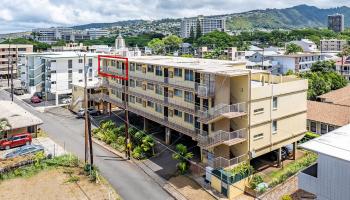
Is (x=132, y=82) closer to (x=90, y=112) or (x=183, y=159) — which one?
(x=90, y=112)

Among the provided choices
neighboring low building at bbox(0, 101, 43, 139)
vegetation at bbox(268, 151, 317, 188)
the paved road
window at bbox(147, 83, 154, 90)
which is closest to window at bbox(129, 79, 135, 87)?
window at bbox(147, 83, 154, 90)

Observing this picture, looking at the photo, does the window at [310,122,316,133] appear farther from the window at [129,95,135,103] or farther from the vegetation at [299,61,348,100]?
the window at [129,95,135,103]

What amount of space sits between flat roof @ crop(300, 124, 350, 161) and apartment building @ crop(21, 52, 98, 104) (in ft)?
172

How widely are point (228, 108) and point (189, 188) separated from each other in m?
7.84

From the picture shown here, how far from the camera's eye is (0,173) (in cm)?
3331

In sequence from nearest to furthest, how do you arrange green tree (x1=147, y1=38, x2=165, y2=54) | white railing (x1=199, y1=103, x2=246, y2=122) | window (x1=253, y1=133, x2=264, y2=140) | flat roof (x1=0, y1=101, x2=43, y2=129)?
white railing (x1=199, y1=103, x2=246, y2=122)
window (x1=253, y1=133, x2=264, y2=140)
flat roof (x1=0, y1=101, x2=43, y2=129)
green tree (x1=147, y1=38, x2=165, y2=54)

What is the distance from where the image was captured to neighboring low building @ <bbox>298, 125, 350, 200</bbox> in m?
18.3

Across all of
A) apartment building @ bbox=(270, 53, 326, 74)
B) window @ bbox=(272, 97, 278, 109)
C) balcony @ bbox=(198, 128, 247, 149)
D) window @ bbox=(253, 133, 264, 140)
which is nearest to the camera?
balcony @ bbox=(198, 128, 247, 149)

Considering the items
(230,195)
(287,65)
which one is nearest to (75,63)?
(230,195)

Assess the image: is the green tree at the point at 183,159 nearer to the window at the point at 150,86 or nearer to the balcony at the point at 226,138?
the balcony at the point at 226,138

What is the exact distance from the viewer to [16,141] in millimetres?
41875

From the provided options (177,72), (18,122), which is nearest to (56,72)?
(18,122)

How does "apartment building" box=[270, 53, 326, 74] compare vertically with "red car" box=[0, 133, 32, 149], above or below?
above

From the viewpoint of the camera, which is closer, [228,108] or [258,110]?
[228,108]
